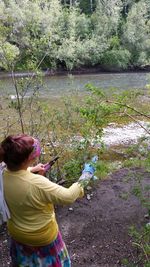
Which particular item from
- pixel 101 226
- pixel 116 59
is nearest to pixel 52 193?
pixel 101 226

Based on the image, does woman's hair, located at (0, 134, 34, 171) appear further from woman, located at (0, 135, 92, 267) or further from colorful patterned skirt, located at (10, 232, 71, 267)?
colorful patterned skirt, located at (10, 232, 71, 267)

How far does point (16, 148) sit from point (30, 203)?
38cm

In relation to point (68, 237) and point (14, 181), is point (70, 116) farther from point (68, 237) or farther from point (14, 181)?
point (14, 181)

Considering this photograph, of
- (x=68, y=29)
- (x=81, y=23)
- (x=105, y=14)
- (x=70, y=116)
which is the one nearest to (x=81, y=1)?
(x=105, y=14)

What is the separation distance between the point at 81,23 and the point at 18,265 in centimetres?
3649

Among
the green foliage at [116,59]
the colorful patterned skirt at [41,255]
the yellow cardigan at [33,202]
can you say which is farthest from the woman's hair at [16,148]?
the green foliage at [116,59]

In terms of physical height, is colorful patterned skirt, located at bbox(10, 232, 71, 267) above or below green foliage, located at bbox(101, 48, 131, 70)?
above

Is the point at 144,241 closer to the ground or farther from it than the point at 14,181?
closer to the ground

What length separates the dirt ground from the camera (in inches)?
159

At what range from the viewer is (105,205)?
201 inches

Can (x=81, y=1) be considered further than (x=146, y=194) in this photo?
Yes

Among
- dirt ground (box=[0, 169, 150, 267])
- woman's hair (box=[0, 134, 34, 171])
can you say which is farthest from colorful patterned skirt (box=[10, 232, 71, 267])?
dirt ground (box=[0, 169, 150, 267])

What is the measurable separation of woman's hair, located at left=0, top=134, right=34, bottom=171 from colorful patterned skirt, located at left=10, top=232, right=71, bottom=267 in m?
0.65

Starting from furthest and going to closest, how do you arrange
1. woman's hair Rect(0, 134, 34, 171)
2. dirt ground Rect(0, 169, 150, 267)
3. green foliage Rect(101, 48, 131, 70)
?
green foliage Rect(101, 48, 131, 70) < dirt ground Rect(0, 169, 150, 267) < woman's hair Rect(0, 134, 34, 171)
